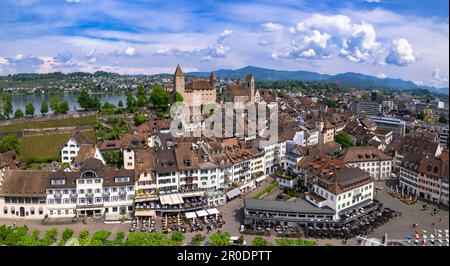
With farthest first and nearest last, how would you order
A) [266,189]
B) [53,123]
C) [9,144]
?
1. [53,123]
2. [9,144]
3. [266,189]

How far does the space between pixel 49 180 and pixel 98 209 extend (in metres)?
1.58

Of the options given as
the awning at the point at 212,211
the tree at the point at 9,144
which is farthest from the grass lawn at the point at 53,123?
the awning at the point at 212,211

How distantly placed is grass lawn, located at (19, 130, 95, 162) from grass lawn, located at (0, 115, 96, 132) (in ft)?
3.89

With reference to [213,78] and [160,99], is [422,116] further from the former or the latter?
[160,99]

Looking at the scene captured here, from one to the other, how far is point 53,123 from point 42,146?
284 centimetres

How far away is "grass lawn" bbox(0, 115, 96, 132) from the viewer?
1829 centimetres

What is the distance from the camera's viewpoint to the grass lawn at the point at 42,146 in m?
15.9

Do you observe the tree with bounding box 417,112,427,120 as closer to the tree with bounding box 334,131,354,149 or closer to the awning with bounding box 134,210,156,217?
the tree with bounding box 334,131,354,149

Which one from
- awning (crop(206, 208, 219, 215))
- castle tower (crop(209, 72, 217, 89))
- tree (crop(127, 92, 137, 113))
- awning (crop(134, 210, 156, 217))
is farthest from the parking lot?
tree (crop(127, 92, 137, 113))

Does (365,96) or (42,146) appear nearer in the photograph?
(42,146)

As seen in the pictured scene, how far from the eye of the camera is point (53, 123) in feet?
63.8

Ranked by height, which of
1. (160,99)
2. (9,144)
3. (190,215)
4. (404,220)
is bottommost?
(190,215)

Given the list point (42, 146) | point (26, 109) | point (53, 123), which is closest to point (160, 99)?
point (53, 123)

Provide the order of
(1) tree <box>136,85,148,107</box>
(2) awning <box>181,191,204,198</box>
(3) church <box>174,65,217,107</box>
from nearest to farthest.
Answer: (2) awning <box>181,191,204,198</box> < (1) tree <box>136,85,148,107</box> < (3) church <box>174,65,217,107</box>
